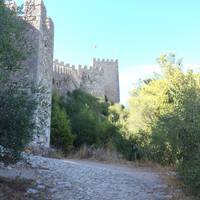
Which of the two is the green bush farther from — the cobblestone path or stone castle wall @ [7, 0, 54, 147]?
stone castle wall @ [7, 0, 54, 147]

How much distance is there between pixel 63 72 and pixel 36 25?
14.3 meters

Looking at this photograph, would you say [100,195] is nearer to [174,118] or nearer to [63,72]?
[174,118]

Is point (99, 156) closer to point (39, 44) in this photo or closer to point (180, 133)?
point (39, 44)

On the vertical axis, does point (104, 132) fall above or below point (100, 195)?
above

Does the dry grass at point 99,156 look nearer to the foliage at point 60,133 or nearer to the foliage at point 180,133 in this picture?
the foliage at point 180,133

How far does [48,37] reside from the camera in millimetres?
19938

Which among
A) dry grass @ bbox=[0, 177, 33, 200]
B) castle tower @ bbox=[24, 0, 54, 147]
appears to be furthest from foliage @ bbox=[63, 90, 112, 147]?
dry grass @ bbox=[0, 177, 33, 200]

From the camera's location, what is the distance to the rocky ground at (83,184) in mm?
9695

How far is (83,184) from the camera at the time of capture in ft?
35.3

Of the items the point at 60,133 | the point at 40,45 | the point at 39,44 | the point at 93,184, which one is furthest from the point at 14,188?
the point at 60,133

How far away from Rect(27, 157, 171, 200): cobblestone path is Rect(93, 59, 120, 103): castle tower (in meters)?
34.9

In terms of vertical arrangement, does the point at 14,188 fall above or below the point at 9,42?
below

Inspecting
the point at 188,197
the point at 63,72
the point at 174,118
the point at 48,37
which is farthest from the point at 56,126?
the point at 188,197

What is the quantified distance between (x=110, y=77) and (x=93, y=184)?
39705 millimetres
